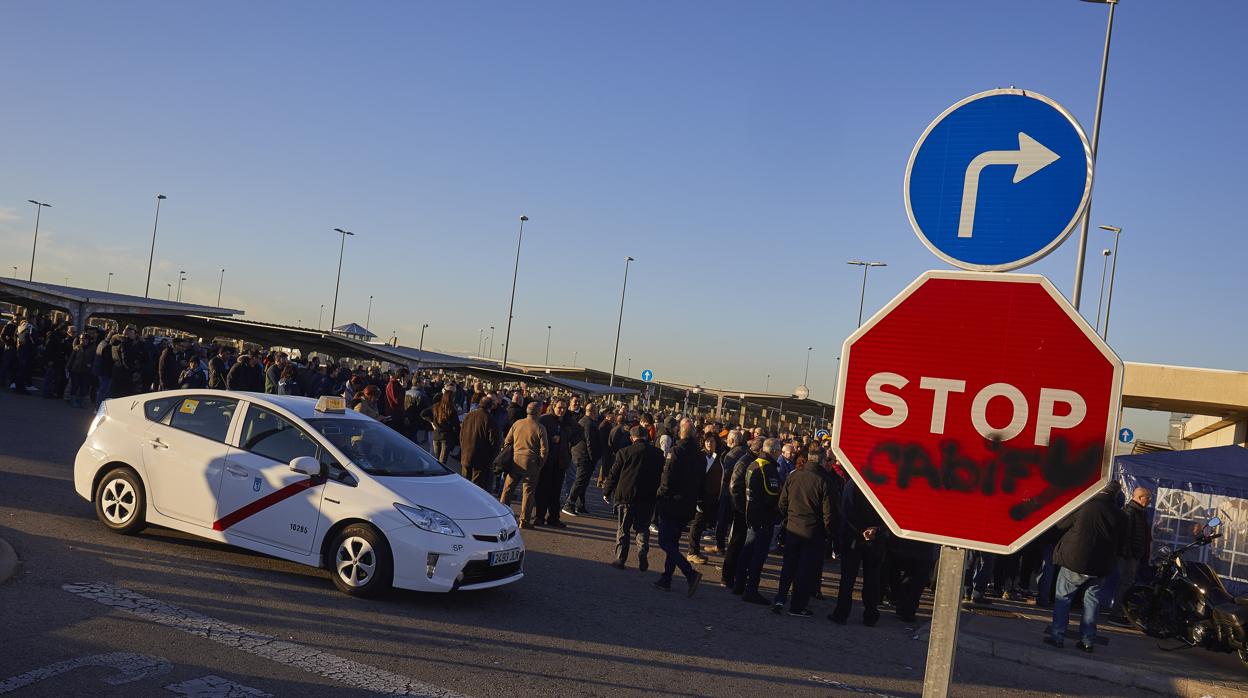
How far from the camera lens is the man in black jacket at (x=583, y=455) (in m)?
15.9

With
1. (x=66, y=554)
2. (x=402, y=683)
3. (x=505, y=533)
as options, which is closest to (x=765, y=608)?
(x=505, y=533)

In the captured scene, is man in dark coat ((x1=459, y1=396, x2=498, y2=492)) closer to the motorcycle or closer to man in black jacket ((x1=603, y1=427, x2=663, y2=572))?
man in black jacket ((x1=603, y1=427, x2=663, y2=572))

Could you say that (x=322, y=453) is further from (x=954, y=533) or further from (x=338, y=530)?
(x=954, y=533)

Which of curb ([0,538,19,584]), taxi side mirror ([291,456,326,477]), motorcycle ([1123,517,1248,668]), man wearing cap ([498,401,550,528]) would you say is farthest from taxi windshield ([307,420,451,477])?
motorcycle ([1123,517,1248,668])

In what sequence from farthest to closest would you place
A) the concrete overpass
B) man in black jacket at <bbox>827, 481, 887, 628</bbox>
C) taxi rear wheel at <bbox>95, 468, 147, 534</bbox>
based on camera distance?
the concrete overpass
man in black jacket at <bbox>827, 481, 887, 628</bbox>
taxi rear wheel at <bbox>95, 468, 147, 534</bbox>

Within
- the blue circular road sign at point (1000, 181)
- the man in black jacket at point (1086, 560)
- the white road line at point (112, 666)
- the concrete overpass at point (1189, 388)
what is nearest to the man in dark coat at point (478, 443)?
the man in black jacket at point (1086, 560)

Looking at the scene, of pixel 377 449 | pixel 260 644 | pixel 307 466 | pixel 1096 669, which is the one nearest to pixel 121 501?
pixel 307 466

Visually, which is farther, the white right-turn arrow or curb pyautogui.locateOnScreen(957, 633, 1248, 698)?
curb pyautogui.locateOnScreen(957, 633, 1248, 698)

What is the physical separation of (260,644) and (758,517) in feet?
20.3

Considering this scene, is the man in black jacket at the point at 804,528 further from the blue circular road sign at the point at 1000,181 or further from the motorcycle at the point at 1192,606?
the blue circular road sign at the point at 1000,181

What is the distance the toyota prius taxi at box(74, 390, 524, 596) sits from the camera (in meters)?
8.25

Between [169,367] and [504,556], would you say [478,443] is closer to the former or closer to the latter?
[504,556]

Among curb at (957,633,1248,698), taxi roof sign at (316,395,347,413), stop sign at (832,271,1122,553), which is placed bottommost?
curb at (957,633,1248,698)

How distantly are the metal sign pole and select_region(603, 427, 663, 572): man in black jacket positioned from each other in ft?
30.4
